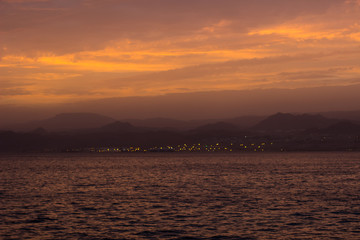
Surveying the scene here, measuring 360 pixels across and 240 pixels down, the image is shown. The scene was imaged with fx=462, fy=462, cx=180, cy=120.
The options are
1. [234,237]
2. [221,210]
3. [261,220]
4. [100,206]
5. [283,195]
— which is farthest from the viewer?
[283,195]

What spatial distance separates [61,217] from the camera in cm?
Result: 5506

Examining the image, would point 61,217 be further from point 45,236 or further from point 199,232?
point 199,232

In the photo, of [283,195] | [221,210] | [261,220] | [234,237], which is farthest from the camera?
[283,195]

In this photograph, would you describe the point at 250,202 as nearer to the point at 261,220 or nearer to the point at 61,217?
the point at 261,220

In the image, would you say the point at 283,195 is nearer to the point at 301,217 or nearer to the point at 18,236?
the point at 301,217

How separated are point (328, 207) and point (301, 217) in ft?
35.0

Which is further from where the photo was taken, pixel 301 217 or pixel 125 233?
pixel 301 217

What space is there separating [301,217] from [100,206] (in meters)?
27.7

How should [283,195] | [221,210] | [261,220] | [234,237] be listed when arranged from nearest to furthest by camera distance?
[234,237] < [261,220] < [221,210] < [283,195]

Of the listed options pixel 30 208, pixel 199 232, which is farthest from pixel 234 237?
pixel 30 208

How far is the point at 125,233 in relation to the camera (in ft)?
149

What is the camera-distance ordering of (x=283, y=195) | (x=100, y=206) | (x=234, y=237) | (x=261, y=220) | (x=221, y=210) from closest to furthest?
1. (x=234, y=237)
2. (x=261, y=220)
3. (x=221, y=210)
4. (x=100, y=206)
5. (x=283, y=195)

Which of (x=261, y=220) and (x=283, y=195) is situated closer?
(x=261, y=220)

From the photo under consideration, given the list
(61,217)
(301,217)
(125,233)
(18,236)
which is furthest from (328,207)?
(18,236)
